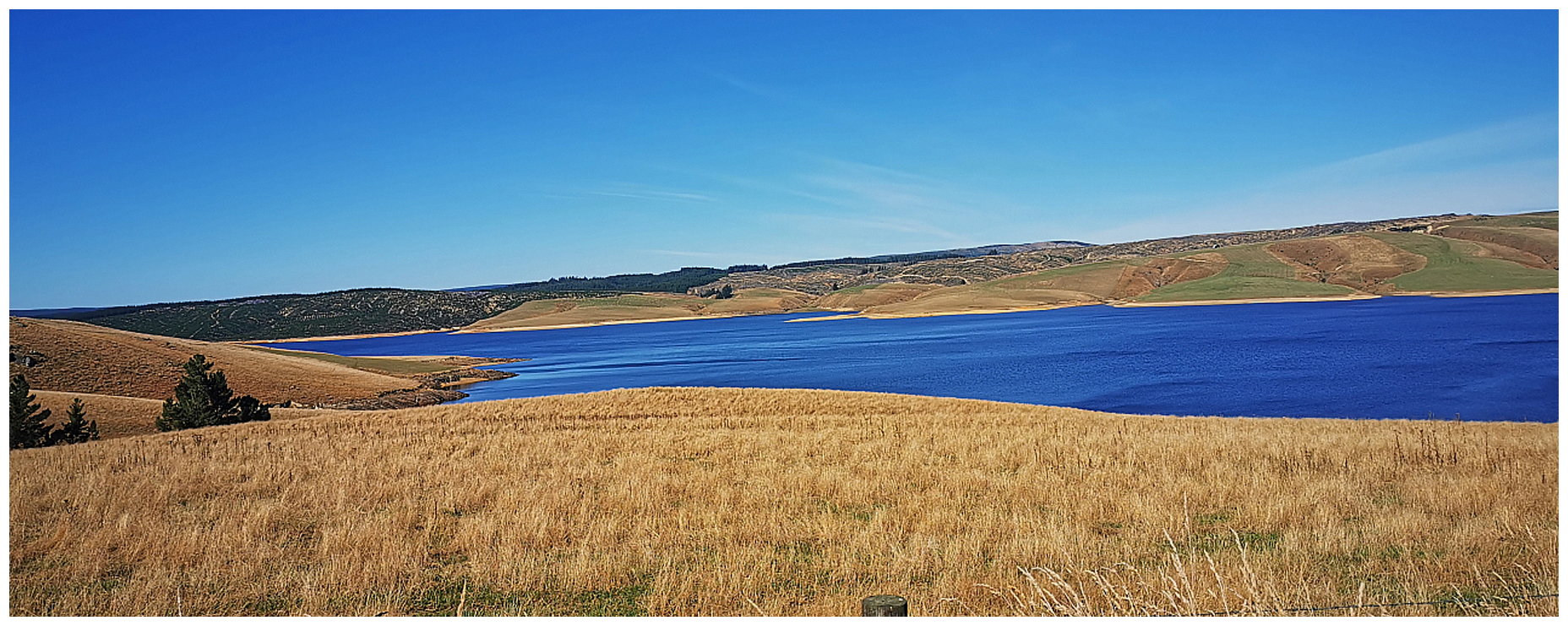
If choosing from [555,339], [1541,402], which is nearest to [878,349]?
[1541,402]

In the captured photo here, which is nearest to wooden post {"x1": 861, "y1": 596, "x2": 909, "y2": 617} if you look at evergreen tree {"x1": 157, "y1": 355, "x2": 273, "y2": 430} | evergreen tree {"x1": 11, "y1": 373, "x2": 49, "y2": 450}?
evergreen tree {"x1": 11, "y1": 373, "x2": 49, "y2": 450}

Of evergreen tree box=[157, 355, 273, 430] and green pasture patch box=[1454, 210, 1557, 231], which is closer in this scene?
evergreen tree box=[157, 355, 273, 430]

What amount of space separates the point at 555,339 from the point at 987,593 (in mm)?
129707

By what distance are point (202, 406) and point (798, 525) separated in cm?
2287

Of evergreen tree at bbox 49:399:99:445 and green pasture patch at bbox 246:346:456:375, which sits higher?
evergreen tree at bbox 49:399:99:445

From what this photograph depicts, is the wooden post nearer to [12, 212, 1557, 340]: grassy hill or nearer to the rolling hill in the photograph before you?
the rolling hill

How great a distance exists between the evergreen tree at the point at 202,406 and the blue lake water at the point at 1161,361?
2412 centimetres

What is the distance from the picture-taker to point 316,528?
8570 mm

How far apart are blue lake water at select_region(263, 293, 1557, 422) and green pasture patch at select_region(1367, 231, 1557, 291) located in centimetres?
1190

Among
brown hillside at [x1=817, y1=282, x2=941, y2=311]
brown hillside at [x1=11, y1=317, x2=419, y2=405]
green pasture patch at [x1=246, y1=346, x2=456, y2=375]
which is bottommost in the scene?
green pasture patch at [x1=246, y1=346, x2=456, y2=375]

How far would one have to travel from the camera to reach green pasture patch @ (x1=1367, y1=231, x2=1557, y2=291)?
13196 centimetres

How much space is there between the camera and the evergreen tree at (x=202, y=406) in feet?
81.0

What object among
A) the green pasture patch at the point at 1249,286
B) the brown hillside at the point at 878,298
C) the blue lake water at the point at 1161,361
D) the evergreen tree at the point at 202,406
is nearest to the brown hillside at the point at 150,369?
the blue lake water at the point at 1161,361

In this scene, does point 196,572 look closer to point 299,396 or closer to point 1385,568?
point 1385,568
